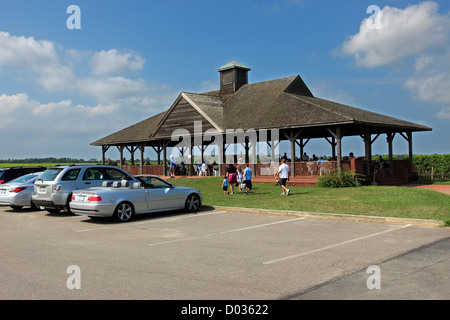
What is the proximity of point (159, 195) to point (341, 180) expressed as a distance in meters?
10.9

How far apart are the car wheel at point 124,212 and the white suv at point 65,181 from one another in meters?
1.44

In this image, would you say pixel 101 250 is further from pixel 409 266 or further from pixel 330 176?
pixel 330 176

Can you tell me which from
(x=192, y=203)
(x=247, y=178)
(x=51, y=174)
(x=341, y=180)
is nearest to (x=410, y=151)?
(x=341, y=180)

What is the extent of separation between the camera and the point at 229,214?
13695mm

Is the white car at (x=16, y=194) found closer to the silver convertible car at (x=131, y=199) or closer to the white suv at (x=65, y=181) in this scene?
the white suv at (x=65, y=181)

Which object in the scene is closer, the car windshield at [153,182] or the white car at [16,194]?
the car windshield at [153,182]

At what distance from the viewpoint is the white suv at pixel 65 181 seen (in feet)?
44.0

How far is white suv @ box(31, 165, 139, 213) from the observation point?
13398mm

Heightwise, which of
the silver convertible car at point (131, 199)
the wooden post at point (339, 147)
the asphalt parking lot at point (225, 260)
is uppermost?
the wooden post at point (339, 147)

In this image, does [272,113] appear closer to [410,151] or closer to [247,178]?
[247,178]

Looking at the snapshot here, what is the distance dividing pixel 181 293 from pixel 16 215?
38.6 feet

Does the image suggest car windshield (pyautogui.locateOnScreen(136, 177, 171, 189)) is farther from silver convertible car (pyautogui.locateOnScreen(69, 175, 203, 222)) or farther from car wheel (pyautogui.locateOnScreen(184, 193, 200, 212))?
car wheel (pyautogui.locateOnScreen(184, 193, 200, 212))

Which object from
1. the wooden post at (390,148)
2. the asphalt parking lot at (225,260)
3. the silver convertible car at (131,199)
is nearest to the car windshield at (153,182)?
the silver convertible car at (131,199)
